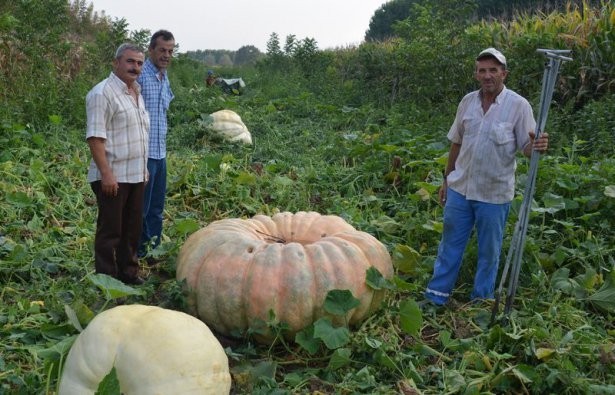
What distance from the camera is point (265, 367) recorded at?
3.16 m

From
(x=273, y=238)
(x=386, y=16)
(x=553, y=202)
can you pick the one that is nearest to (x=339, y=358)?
(x=273, y=238)

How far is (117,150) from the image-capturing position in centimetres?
395

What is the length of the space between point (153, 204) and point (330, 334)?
83.3 inches

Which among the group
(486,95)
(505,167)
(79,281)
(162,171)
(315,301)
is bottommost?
(79,281)

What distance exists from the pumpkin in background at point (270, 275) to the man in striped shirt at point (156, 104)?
0.99m

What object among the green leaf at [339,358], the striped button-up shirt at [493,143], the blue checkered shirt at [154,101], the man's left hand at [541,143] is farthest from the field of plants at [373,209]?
the man's left hand at [541,143]

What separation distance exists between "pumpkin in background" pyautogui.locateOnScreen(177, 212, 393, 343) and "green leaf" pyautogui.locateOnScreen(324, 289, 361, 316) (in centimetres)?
9

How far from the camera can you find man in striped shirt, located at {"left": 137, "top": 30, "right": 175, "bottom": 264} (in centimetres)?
450

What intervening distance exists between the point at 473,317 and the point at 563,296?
697mm

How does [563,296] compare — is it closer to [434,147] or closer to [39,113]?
[434,147]

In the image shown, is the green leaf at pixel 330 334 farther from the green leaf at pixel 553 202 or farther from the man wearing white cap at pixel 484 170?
the green leaf at pixel 553 202

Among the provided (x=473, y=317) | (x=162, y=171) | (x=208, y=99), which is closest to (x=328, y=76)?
(x=208, y=99)

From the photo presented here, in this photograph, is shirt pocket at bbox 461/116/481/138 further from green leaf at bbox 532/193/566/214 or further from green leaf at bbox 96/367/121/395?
green leaf at bbox 96/367/121/395

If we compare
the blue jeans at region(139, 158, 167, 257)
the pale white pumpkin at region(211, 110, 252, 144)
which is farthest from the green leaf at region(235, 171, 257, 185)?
the pale white pumpkin at region(211, 110, 252, 144)
